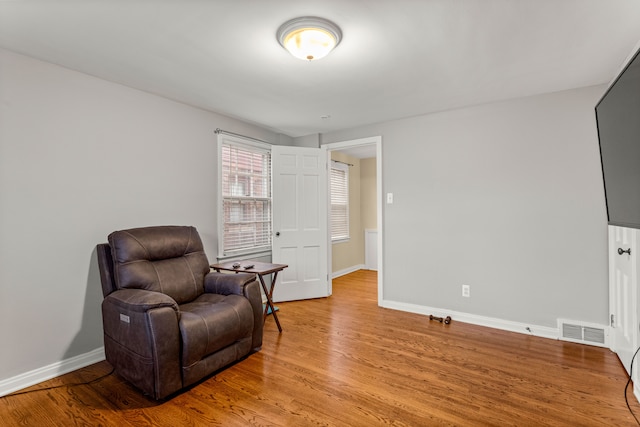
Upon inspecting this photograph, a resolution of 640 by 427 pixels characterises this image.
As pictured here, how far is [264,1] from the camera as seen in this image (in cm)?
167

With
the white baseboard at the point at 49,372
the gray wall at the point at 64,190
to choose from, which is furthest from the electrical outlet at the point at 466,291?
the white baseboard at the point at 49,372

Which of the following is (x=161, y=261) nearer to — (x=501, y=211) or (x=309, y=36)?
(x=309, y=36)

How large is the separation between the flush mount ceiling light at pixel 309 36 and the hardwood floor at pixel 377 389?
7.38 feet

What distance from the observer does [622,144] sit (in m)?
1.58

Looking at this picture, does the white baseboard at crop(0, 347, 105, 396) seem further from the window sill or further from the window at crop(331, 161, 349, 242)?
the window at crop(331, 161, 349, 242)

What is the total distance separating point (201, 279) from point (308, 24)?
→ 2.18 m

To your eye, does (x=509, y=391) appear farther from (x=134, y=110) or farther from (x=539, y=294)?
(x=134, y=110)

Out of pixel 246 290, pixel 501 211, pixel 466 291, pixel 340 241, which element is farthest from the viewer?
pixel 340 241

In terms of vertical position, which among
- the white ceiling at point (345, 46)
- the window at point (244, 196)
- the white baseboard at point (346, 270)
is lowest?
the white baseboard at point (346, 270)

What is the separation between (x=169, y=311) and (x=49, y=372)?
1.20 m

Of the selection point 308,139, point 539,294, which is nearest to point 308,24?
point 308,139

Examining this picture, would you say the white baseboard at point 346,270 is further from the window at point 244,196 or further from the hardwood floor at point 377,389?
the hardwood floor at point 377,389

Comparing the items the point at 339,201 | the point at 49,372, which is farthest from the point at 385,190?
the point at 49,372

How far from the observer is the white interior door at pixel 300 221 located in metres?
4.14
